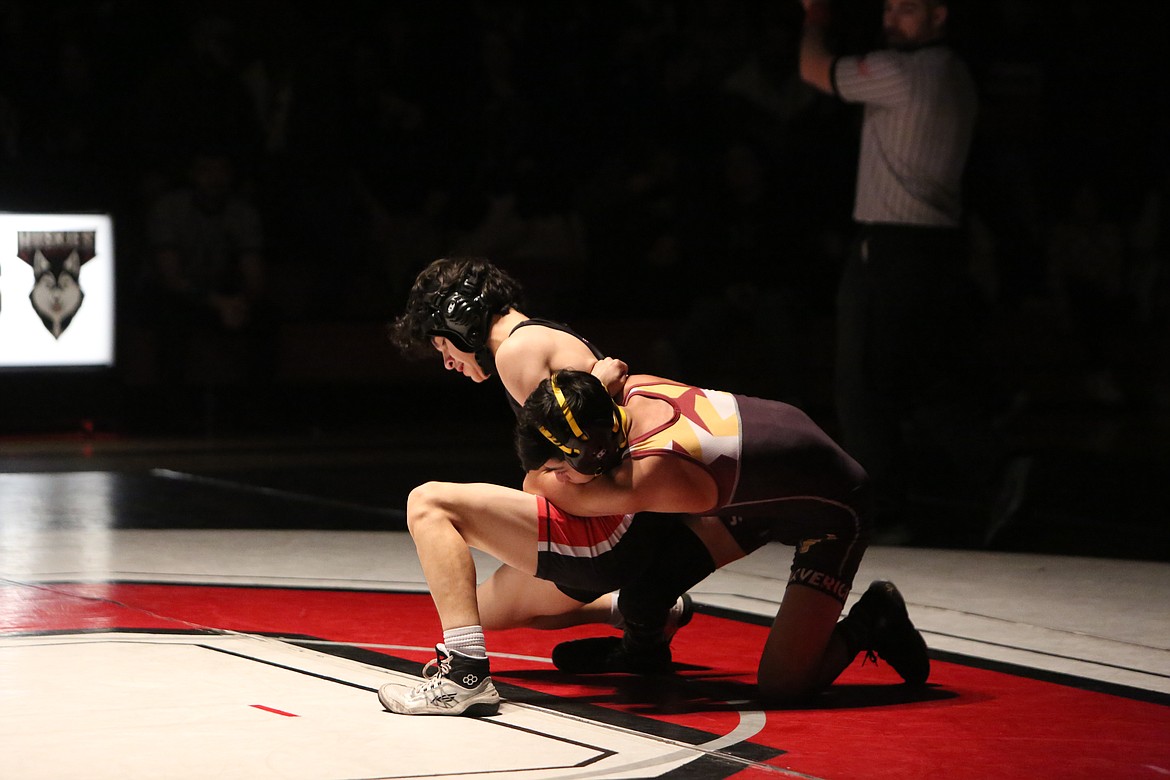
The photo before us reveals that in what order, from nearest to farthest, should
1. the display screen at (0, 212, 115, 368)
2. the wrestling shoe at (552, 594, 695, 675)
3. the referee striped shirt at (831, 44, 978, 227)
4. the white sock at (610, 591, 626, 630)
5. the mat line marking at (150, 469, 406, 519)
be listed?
the wrestling shoe at (552, 594, 695, 675) < the white sock at (610, 591, 626, 630) < the referee striped shirt at (831, 44, 978, 227) < the mat line marking at (150, 469, 406, 519) < the display screen at (0, 212, 115, 368)

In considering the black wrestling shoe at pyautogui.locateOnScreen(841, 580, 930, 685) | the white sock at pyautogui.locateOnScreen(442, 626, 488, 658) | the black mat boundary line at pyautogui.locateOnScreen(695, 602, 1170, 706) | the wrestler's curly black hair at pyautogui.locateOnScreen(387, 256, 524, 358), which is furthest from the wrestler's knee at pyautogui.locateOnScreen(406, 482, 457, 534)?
the black mat boundary line at pyautogui.locateOnScreen(695, 602, 1170, 706)

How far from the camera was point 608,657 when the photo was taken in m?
4.19

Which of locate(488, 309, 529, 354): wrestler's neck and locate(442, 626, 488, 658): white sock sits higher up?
locate(488, 309, 529, 354): wrestler's neck

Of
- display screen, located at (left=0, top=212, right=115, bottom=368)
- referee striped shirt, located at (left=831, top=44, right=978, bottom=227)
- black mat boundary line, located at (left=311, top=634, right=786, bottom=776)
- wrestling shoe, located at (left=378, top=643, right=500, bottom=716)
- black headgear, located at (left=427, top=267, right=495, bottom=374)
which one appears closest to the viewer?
black mat boundary line, located at (left=311, top=634, right=786, bottom=776)

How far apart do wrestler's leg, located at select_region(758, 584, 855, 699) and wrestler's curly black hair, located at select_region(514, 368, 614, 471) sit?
0.69 m

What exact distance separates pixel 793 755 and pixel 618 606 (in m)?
0.93

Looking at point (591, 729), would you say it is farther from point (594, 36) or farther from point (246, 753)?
point (594, 36)

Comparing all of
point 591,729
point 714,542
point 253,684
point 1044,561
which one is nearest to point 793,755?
point 591,729

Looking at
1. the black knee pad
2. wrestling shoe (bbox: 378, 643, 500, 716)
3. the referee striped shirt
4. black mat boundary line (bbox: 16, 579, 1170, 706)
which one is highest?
the referee striped shirt

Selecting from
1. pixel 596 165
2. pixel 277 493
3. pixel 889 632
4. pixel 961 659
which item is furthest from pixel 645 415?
pixel 596 165

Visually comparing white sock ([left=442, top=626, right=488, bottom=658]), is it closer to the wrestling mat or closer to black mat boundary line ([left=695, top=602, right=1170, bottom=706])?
the wrestling mat

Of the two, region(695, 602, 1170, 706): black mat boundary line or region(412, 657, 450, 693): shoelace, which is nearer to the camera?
region(412, 657, 450, 693): shoelace

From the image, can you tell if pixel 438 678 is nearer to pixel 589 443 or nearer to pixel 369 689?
pixel 369 689

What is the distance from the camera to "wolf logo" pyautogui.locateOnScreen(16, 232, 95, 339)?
29.6ft
